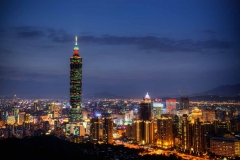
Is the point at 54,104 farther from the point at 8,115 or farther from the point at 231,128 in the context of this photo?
the point at 231,128

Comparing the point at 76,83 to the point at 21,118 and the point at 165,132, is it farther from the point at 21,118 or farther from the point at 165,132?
the point at 165,132

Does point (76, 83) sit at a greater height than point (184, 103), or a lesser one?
greater

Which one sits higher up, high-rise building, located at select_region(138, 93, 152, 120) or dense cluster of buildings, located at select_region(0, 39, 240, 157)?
high-rise building, located at select_region(138, 93, 152, 120)

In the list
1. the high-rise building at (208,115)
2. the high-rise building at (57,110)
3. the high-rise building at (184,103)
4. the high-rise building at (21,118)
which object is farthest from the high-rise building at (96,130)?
the high-rise building at (184,103)

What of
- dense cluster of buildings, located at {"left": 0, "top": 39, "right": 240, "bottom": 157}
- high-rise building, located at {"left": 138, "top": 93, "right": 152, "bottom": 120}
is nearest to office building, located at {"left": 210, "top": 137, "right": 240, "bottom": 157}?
dense cluster of buildings, located at {"left": 0, "top": 39, "right": 240, "bottom": 157}

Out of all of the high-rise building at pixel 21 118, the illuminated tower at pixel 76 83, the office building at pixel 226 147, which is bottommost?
the office building at pixel 226 147

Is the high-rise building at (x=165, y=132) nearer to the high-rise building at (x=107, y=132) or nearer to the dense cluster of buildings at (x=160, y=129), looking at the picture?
the dense cluster of buildings at (x=160, y=129)

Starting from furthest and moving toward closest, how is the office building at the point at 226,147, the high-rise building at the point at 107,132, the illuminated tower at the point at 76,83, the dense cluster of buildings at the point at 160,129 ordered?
the illuminated tower at the point at 76,83 → the high-rise building at the point at 107,132 → the dense cluster of buildings at the point at 160,129 → the office building at the point at 226,147

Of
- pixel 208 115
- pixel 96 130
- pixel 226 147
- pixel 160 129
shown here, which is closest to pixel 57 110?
pixel 96 130

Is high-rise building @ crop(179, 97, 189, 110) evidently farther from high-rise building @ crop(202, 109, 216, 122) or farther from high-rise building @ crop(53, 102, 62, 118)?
high-rise building @ crop(53, 102, 62, 118)

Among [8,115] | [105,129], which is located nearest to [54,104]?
[8,115]

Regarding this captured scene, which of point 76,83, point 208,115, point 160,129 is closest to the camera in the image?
point 160,129
